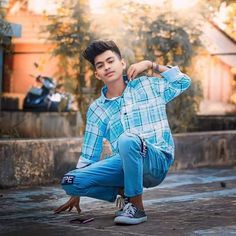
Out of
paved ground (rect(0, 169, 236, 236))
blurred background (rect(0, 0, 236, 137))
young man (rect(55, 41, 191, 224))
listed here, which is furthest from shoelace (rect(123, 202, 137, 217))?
blurred background (rect(0, 0, 236, 137))

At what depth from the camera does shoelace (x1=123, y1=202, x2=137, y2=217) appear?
5512 mm

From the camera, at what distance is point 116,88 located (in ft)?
19.0

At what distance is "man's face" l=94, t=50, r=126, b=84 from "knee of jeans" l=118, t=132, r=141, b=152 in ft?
1.76

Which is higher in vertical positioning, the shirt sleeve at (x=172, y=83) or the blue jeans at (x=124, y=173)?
the shirt sleeve at (x=172, y=83)

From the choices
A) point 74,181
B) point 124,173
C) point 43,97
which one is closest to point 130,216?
point 124,173

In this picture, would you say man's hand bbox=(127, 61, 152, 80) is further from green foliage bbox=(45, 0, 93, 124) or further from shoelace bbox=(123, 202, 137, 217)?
green foliage bbox=(45, 0, 93, 124)

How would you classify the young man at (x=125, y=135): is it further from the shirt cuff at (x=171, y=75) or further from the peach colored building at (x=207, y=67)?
the peach colored building at (x=207, y=67)

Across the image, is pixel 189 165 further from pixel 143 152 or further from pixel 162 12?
pixel 143 152

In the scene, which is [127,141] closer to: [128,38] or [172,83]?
[172,83]

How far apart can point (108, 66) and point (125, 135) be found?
0.64 m

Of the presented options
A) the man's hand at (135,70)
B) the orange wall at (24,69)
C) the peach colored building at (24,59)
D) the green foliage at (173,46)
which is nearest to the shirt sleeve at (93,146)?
the man's hand at (135,70)

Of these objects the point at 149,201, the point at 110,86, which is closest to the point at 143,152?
the point at 110,86

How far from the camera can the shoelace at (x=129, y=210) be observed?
18.1 feet

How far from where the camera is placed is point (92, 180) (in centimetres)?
566
